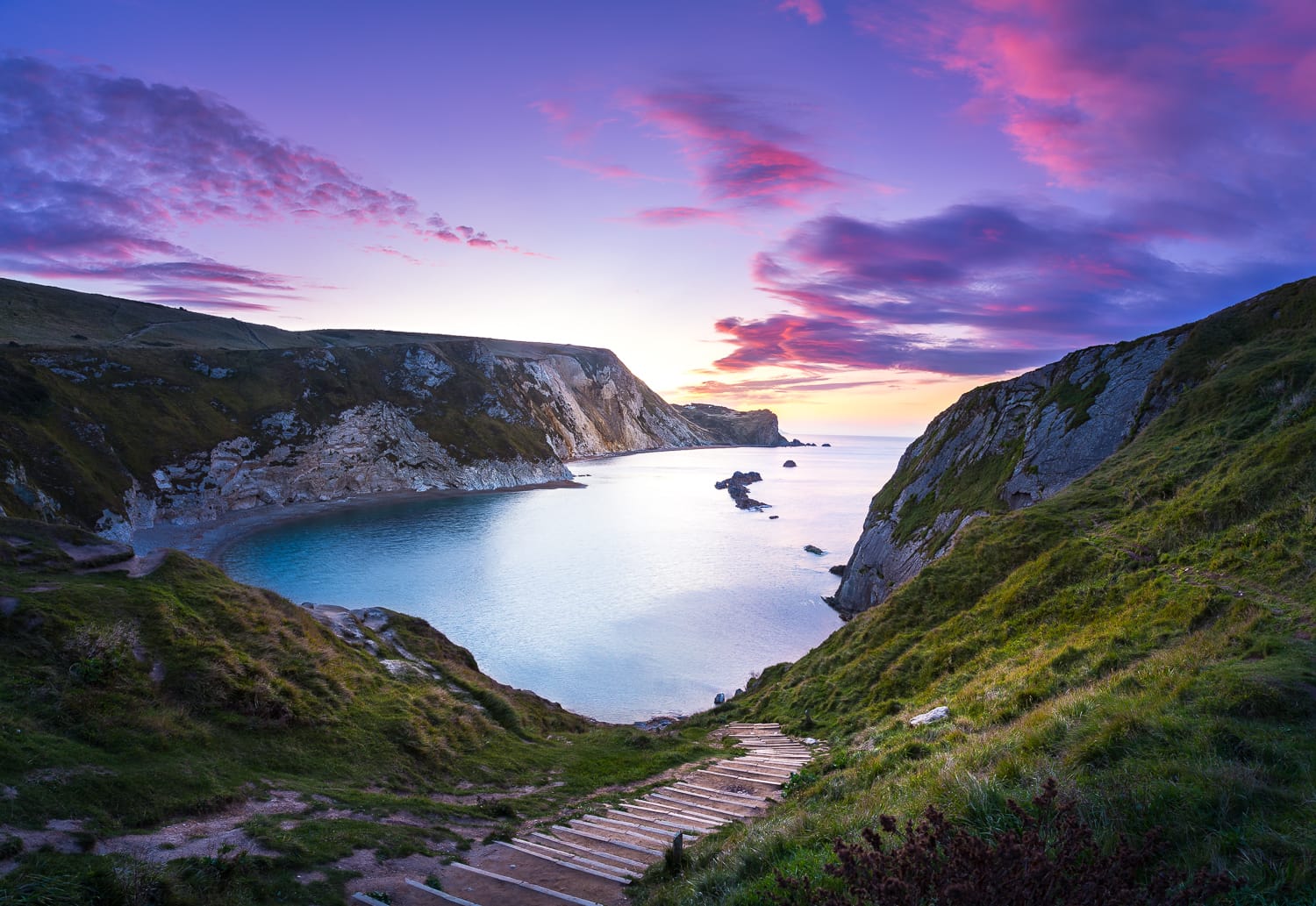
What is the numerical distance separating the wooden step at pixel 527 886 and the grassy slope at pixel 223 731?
6.49 ft

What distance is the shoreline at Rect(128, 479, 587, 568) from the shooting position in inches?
2867

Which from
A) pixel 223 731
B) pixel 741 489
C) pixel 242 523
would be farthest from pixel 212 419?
pixel 223 731

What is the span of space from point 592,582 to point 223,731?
51.1 metres

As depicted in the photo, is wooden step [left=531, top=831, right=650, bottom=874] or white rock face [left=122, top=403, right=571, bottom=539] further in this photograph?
white rock face [left=122, top=403, right=571, bottom=539]

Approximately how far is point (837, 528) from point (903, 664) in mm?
77033

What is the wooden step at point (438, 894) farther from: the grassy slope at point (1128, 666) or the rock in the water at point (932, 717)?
the rock in the water at point (932, 717)

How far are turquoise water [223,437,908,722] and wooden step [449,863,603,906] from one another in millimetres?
27314

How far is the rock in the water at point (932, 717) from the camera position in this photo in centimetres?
1399

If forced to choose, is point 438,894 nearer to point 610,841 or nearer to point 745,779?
point 610,841

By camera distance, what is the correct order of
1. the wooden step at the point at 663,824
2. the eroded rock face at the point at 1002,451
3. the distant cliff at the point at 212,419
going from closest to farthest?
the wooden step at the point at 663,824, the eroded rock face at the point at 1002,451, the distant cliff at the point at 212,419

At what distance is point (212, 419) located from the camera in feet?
354

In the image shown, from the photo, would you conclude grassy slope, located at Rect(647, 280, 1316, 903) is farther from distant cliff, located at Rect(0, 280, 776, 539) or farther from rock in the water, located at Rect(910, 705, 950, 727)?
distant cliff, located at Rect(0, 280, 776, 539)

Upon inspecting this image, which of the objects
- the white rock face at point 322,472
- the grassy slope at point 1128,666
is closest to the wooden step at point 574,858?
the grassy slope at point 1128,666

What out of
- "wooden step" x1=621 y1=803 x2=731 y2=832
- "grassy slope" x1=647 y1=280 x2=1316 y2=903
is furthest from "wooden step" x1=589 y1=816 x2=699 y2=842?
"grassy slope" x1=647 y1=280 x2=1316 y2=903
